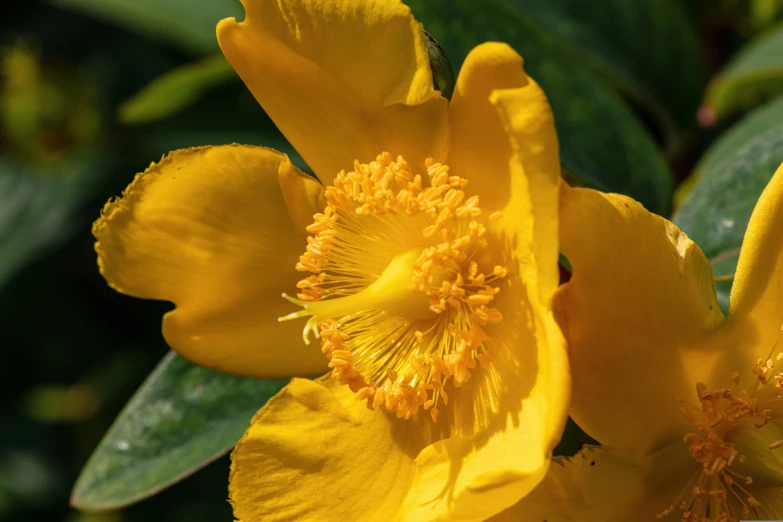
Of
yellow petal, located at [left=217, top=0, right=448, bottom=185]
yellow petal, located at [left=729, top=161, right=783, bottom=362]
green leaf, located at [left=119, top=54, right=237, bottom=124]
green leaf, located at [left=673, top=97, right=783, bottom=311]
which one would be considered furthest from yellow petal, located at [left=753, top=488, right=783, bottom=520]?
green leaf, located at [left=119, top=54, right=237, bottom=124]

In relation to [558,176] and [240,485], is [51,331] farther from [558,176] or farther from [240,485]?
[558,176]

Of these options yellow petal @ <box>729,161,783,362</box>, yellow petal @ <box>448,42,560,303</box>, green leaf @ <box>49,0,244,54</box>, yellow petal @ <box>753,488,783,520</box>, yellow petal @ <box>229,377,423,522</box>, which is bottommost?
yellow petal @ <box>753,488,783,520</box>

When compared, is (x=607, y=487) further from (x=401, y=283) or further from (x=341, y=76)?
(x=341, y=76)

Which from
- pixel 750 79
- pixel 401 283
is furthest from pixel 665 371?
pixel 750 79

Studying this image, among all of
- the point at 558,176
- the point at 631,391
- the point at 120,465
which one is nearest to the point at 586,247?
the point at 558,176

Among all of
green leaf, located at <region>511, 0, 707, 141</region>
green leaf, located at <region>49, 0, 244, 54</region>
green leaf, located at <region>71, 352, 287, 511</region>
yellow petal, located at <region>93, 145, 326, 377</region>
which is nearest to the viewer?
yellow petal, located at <region>93, 145, 326, 377</region>

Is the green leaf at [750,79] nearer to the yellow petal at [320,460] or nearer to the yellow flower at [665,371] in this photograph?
the yellow flower at [665,371]

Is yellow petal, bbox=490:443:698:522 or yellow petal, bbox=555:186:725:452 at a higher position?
yellow petal, bbox=555:186:725:452

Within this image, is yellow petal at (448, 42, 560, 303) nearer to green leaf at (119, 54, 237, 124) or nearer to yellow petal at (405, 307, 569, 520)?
yellow petal at (405, 307, 569, 520)
